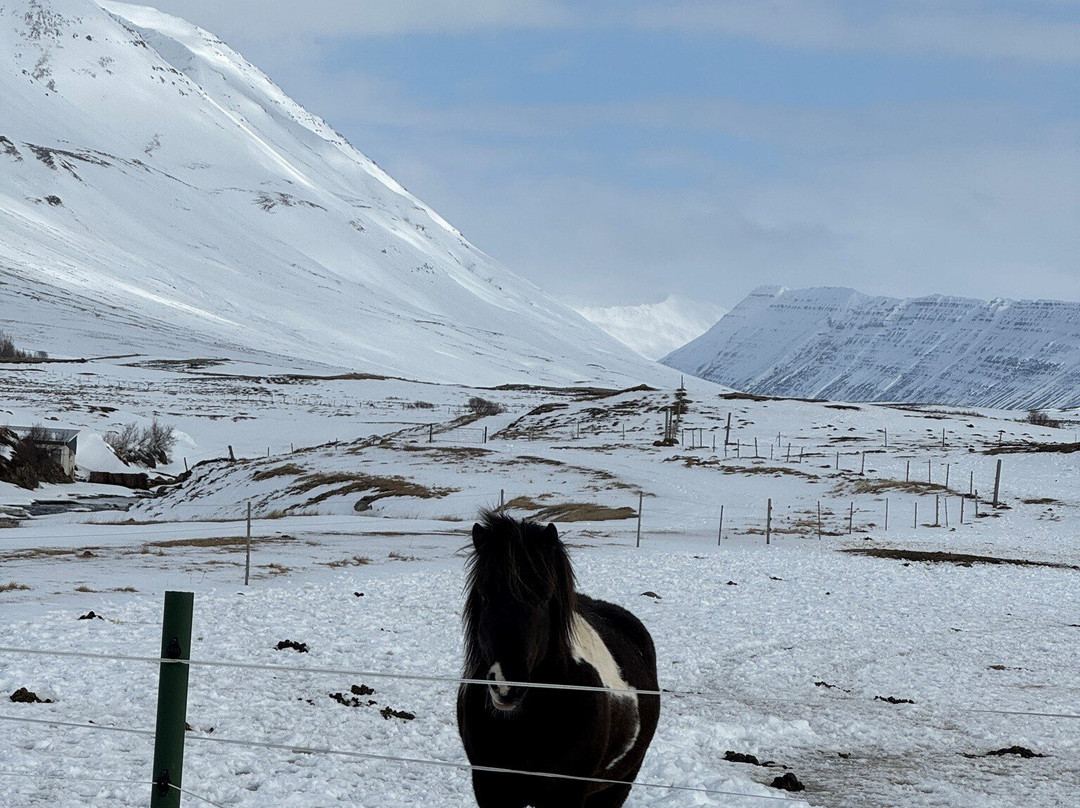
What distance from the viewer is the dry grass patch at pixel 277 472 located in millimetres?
53875

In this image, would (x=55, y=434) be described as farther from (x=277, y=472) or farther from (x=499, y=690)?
(x=499, y=690)

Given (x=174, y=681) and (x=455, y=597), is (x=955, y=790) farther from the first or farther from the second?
(x=455, y=597)

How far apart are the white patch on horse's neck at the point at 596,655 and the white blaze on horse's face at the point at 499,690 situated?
885 mm

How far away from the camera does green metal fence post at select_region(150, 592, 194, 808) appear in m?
5.39

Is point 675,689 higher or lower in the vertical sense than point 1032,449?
lower

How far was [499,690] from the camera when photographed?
17.8 ft

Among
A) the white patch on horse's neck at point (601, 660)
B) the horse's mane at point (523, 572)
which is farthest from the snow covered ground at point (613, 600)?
the horse's mane at point (523, 572)

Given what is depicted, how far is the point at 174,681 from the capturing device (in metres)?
5.41

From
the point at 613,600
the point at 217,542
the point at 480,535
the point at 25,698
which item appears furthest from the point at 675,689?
the point at 217,542

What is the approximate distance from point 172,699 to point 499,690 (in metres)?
1.67

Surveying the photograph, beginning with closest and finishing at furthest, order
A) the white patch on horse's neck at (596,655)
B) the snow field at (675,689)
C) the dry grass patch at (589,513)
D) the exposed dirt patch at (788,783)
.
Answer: the white patch on horse's neck at (596,655) < the snow field at (675,689) < the exposed dirt patch at (788,783) < the dry grass patch at (589,513)

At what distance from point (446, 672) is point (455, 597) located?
630 cm

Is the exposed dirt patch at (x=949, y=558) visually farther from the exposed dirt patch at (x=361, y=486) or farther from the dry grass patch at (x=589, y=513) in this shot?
the exposed dirt patch at (x=361, y=486)

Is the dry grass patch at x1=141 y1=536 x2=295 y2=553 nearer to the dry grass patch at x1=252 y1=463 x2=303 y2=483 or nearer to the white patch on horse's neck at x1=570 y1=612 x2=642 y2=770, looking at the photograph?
the dry grass patch at x1=252 y1=463 x2=303 y2=483
